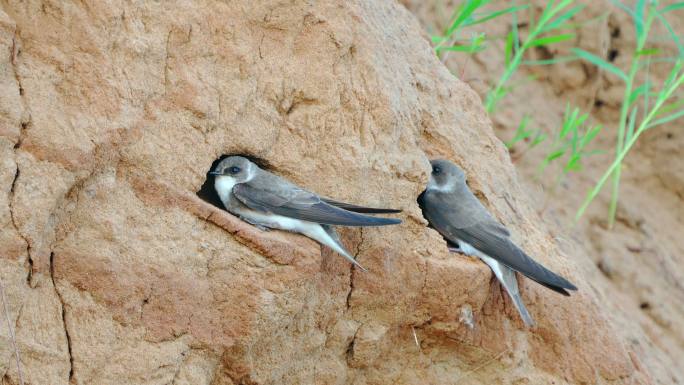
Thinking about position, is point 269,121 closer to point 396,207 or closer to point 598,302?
point 396,207

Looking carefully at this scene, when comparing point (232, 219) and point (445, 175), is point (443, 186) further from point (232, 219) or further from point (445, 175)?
point (232, 219)

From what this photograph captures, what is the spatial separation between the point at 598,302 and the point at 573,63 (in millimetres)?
3139

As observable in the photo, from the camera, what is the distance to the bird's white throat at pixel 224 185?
367cm

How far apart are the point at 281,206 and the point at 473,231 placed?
0.95m

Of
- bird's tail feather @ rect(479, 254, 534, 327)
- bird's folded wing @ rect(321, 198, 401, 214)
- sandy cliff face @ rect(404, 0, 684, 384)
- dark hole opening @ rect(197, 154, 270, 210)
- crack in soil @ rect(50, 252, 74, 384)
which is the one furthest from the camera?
sandy cliff face @ rect(404, 0, 684, 384)

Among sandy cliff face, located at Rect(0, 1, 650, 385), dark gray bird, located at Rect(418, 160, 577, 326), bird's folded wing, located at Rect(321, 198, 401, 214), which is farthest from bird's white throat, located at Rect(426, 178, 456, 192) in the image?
bird's folded wing, located at Rect(321, 198, 401, 214)

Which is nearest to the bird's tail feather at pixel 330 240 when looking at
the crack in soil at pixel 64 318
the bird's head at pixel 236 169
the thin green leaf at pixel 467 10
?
the bird's head at pixel 236 169

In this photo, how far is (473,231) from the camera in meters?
4.11

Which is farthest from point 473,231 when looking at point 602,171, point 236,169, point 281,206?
point 602,171

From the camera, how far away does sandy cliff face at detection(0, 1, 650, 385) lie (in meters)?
3.04

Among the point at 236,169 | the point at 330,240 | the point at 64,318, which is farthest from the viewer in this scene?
the point at 236,169

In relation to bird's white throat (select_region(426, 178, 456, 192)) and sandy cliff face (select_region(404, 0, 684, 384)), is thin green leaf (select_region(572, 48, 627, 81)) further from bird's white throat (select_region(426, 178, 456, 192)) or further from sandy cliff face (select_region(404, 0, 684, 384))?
bird's white throat (select_region(426, 178, 456, 192))

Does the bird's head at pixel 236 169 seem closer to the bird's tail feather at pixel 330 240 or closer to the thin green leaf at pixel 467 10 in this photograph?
the bird's tail feather at pixel 330 240

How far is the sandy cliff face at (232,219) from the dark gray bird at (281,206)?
0.07 m
